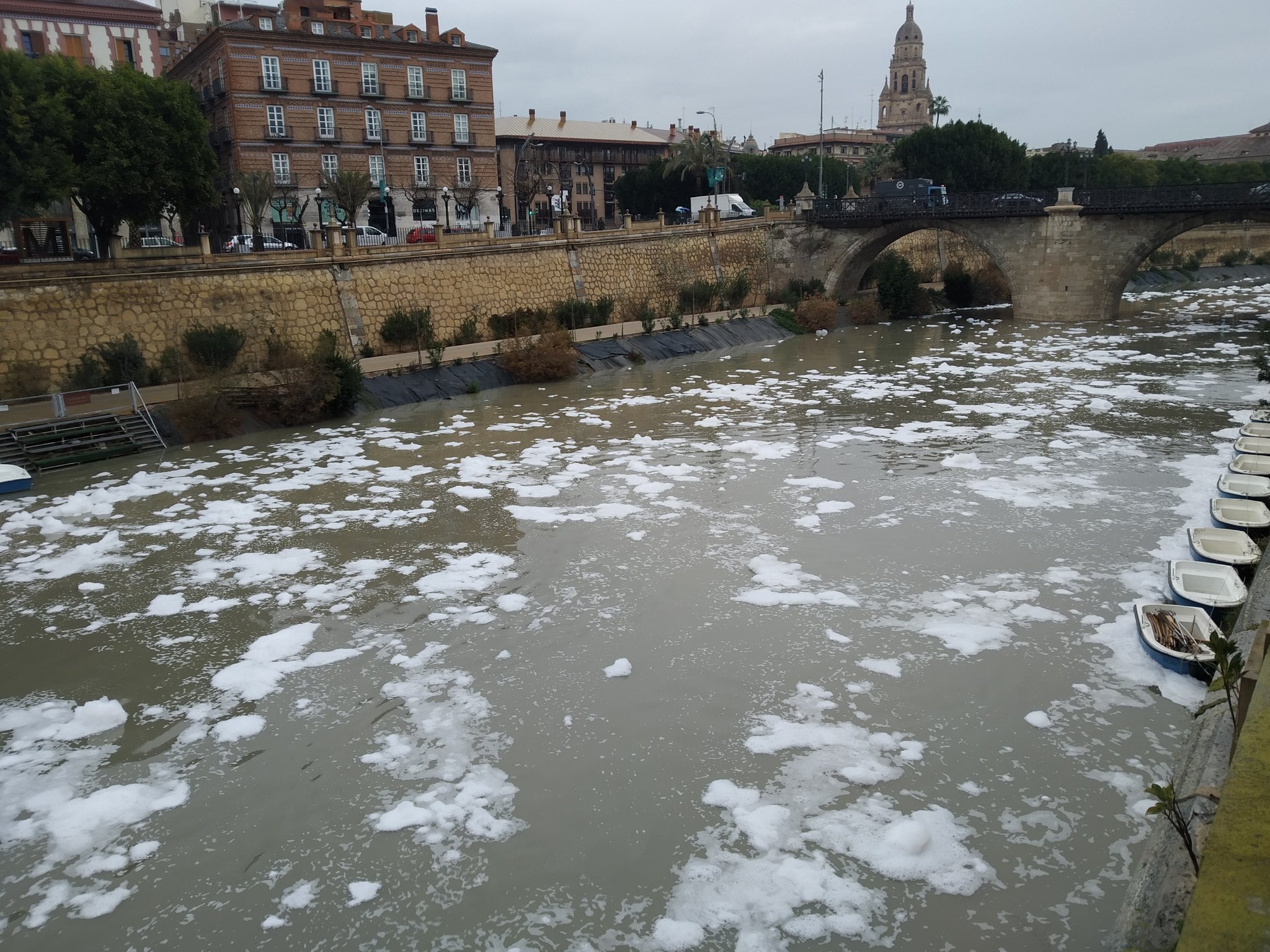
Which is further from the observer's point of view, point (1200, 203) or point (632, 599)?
point (1200, 203)

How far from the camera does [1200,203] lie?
33.4 meters

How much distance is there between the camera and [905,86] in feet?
471

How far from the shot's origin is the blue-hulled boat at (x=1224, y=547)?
11.7 m

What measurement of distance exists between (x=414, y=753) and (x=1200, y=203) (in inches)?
1389

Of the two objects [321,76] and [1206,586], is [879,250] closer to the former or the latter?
[321,76]

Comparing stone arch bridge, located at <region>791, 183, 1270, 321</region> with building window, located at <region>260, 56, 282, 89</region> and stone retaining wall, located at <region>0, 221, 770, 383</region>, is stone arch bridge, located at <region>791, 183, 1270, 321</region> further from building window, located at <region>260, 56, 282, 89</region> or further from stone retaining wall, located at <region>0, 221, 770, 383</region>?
building window, located at <region>260, 56, 282, 89</region>

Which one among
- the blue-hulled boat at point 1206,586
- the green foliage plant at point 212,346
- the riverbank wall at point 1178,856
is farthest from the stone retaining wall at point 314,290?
the riverbank wall at point 1178,856

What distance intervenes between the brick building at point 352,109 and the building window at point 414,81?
0.14 ft

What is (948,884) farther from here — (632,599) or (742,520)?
(742,520)

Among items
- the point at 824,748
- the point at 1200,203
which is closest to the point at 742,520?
the point at 824,748

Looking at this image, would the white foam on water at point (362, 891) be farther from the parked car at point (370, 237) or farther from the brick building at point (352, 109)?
the brick building at point (352, 109)

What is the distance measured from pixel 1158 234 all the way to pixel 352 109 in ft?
116

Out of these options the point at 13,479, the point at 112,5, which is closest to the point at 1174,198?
the point at 13,479

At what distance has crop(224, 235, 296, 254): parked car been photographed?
97.9 ft
